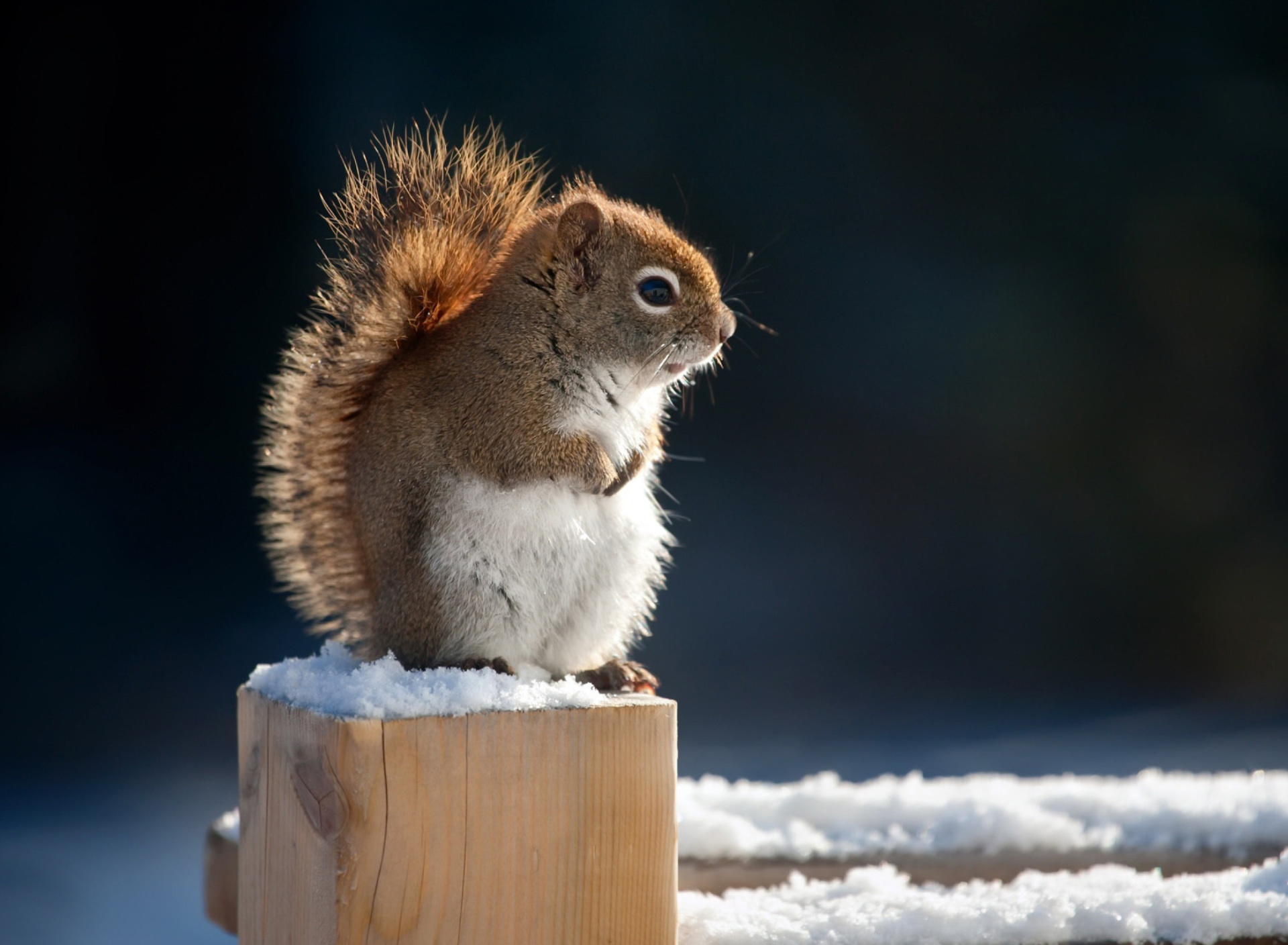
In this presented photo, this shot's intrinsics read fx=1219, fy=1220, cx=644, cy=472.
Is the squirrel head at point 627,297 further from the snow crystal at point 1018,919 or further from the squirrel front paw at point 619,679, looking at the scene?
the snow crystal at point 1018,919

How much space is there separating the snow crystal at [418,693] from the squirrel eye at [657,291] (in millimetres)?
476

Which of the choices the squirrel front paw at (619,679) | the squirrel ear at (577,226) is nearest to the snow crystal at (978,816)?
the squirrel front paw at (619,679)

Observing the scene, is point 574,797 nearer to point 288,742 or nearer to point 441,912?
point 441,912

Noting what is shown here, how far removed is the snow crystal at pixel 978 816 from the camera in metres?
2.05

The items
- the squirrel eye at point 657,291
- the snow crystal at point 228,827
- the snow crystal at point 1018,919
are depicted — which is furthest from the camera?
the snow crystal at point 228,827

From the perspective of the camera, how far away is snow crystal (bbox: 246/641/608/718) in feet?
4.14

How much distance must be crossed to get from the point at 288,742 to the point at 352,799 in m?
0.15

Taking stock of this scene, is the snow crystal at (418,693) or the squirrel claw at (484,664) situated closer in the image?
the snow crystal at (418,693)

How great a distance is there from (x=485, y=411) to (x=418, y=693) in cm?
34

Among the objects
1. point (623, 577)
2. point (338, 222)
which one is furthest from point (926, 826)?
point (338, 222)

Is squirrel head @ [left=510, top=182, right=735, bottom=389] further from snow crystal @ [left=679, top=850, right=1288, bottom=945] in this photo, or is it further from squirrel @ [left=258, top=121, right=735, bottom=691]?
snow crystal @ [left=679, top=850, right=1288, bottom=945]

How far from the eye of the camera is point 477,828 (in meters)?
1.25

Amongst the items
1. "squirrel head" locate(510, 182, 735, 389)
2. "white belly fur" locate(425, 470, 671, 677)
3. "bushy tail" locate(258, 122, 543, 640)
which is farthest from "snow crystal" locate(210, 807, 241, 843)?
"squirrel head" locate(510, 182, 735, 389)

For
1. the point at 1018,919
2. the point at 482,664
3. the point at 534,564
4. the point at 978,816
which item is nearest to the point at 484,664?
the point at 482,664
